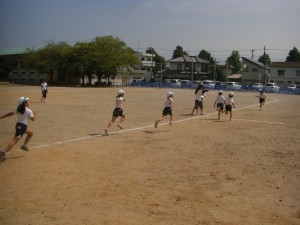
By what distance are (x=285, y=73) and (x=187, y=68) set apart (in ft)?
76.6

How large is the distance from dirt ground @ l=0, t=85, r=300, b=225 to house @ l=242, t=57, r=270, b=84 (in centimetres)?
6237

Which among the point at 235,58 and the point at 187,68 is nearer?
the point at 187,68

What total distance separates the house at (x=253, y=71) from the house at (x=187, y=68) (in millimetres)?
9363

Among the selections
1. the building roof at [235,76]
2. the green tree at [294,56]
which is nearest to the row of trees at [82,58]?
the green tree at [294,56]

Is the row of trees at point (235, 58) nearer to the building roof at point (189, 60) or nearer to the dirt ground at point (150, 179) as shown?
the building roof at point (189, 60)

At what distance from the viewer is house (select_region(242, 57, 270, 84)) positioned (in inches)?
2830

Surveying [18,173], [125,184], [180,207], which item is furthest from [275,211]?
[18,173]

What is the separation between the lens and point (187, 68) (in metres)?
82.6

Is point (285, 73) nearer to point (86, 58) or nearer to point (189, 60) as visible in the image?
point (189, 60)

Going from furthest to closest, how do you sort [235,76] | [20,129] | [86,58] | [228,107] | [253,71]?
[235,76] → [253,71] → [86,58] → [228,107] → [20,129]

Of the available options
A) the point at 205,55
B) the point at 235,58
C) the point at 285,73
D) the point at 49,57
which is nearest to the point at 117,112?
the point at 49,57

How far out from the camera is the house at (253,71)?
236 feet

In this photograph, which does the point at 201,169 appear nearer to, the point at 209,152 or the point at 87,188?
the point at 209,152

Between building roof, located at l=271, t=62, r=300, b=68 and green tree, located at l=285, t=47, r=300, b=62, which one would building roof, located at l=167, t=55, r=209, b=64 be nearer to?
building roof, located at l=271, t=62, r=300, b=68
